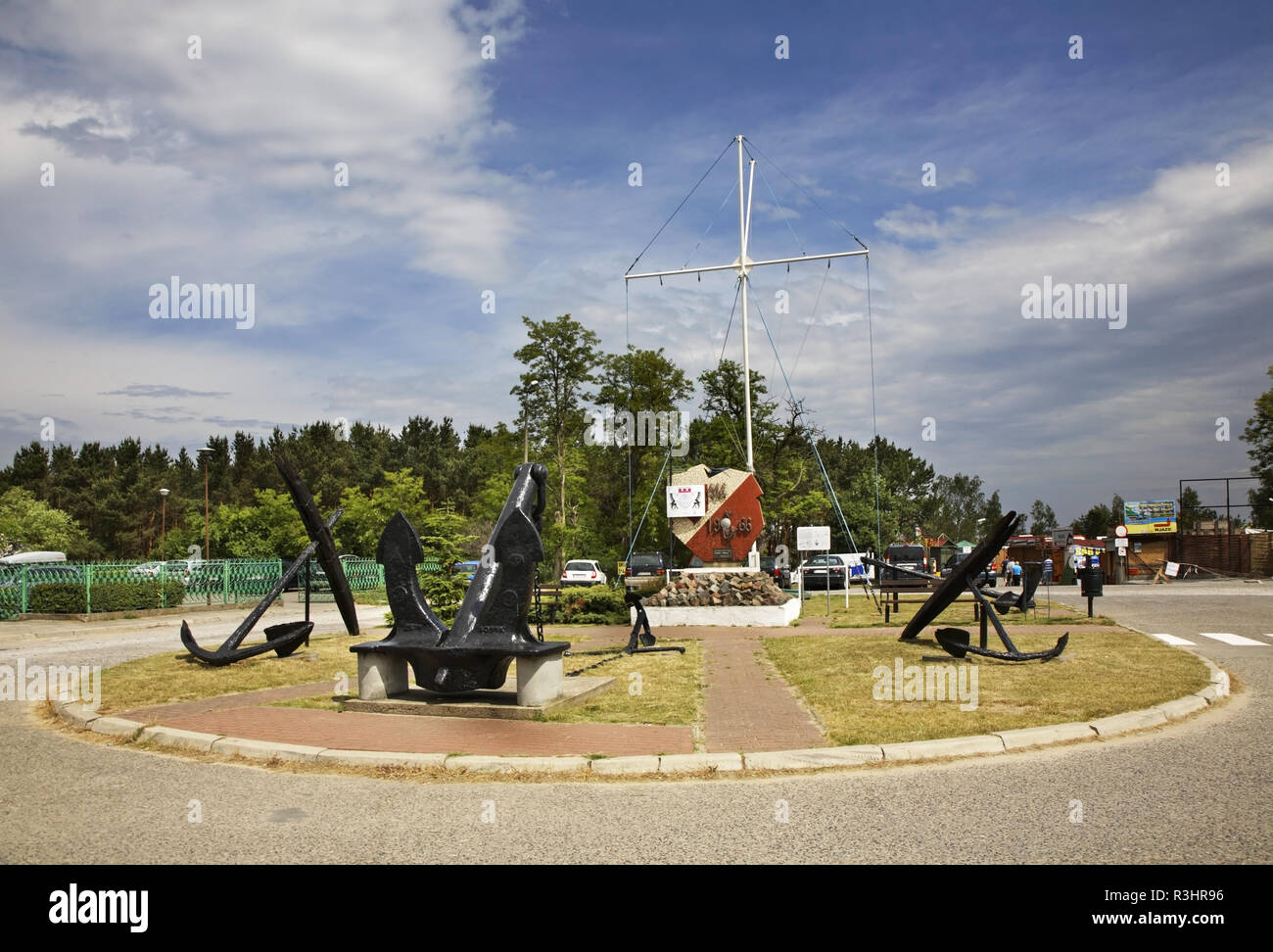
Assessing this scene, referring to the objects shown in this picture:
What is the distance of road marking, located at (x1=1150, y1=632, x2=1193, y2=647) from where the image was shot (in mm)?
14117

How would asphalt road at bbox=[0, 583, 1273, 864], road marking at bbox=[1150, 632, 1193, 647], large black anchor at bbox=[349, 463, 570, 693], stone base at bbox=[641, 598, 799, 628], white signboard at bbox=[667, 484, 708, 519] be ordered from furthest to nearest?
white signboard at bbox=[667, 484, 708, 519] < stone base at bbox=[641, 598, 799, 628] < road marking at bbox=[1150, 632, 1193, 647] < large black anchor at bbox=[349, 463, 570, 693] < asphalt road at bbox=[0, 583, 1273, 864]

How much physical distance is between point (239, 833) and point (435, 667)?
13.3ft

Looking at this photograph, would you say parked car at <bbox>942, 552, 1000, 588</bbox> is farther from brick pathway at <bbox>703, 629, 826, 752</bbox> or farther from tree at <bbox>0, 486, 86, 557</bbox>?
tree at <bbox>0, 486, 86, 557</bbox>

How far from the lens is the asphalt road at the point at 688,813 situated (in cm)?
489

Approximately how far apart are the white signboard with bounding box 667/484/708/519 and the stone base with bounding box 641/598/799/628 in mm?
2311

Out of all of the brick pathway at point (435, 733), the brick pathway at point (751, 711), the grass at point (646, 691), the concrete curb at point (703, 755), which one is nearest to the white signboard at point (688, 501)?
the grass at point (646, 691)

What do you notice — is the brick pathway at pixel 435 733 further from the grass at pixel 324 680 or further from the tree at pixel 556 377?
the tree at pixel 556 377

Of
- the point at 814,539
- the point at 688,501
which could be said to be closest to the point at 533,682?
the point at 688,501

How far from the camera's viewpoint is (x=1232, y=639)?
14.9 m

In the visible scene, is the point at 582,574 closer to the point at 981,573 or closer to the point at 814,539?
the point at 814,539

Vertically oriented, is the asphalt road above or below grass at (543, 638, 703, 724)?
above

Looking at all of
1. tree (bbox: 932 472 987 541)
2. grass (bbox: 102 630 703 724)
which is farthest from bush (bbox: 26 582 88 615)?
tree (bbox: 932 472 987 541)

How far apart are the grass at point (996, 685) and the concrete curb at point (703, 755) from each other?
0.27 metres

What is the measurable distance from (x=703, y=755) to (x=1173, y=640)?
38.0 feet
